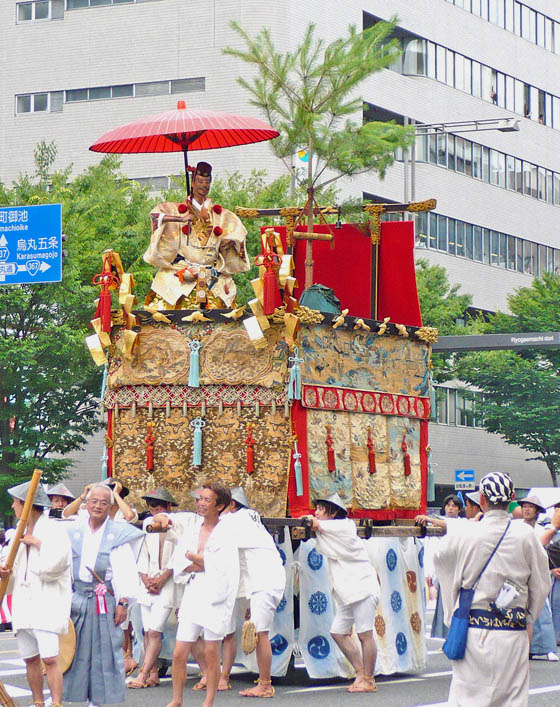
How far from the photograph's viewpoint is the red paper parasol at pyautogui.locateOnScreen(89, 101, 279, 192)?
14.4 m

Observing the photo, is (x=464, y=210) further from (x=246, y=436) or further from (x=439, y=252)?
(x=246, y=436)

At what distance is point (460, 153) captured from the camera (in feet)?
165

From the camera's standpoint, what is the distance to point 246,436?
14.0m

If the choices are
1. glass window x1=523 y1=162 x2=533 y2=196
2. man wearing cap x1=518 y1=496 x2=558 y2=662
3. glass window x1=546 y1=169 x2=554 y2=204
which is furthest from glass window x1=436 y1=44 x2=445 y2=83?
man wearing cap x1=518 y1=496 x2=558 y2=662

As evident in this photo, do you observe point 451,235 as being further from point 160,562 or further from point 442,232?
point 160,562

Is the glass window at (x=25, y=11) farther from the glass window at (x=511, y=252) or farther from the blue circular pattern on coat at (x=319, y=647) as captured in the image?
the blue circular pattern on coat at (x=319, y=647)

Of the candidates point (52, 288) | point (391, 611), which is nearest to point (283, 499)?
point (391, 611)

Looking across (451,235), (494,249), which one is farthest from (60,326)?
(494,249)

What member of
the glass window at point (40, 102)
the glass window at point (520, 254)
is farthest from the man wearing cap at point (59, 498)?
the glass window at point (520, 254)

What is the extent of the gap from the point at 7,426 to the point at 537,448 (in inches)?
824

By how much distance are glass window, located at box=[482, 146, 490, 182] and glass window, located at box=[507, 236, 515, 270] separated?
269cm

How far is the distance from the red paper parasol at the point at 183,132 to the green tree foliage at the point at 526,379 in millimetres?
25748

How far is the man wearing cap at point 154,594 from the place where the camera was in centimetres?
1299

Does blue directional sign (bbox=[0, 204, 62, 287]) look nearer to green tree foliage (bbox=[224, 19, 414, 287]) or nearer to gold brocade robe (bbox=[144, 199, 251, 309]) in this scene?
green tree foliage (bbox=[224, 19, 414, 287])
